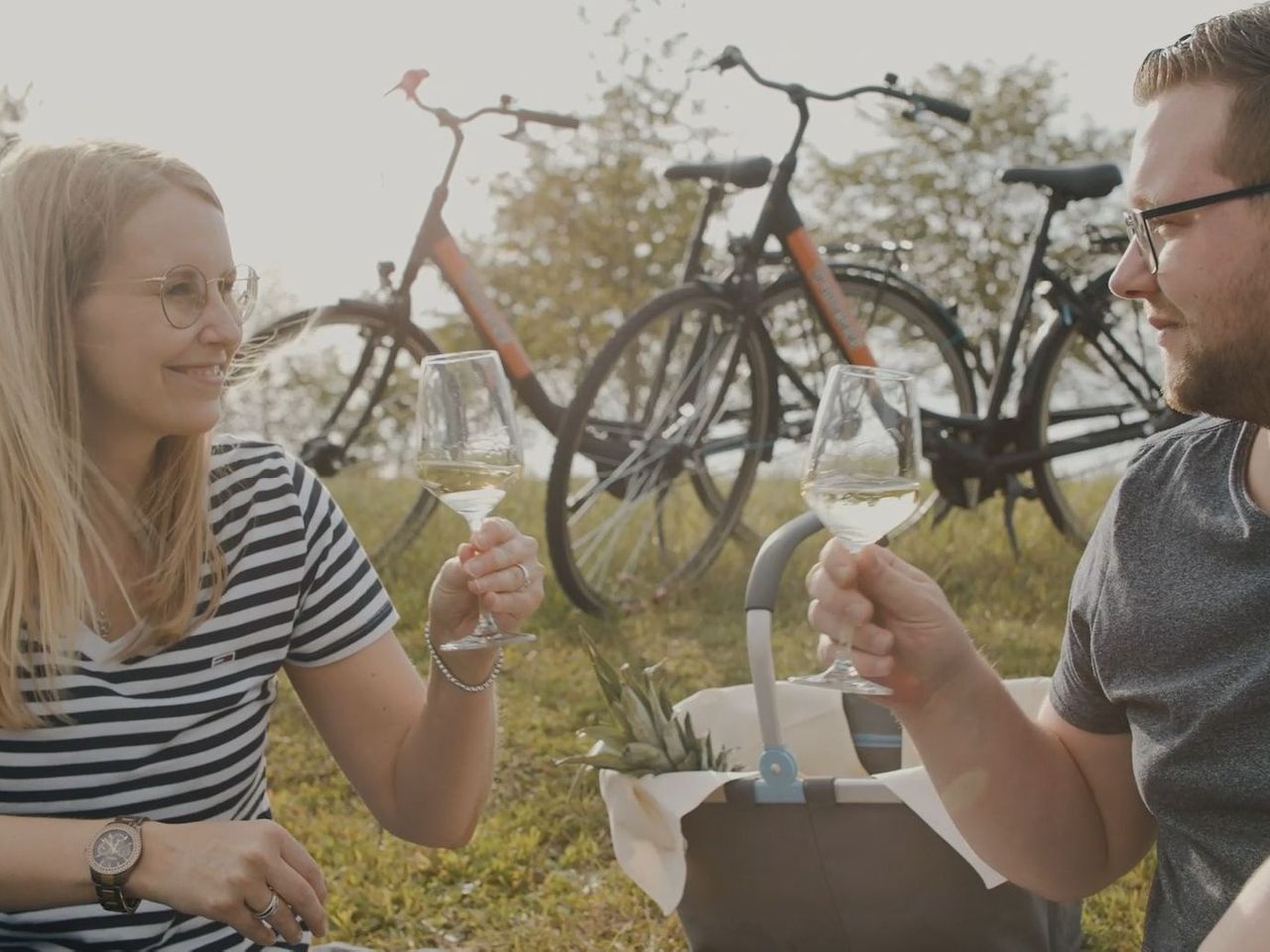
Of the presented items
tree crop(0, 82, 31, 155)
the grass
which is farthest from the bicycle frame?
tree crop(0, 82, 31, 155)

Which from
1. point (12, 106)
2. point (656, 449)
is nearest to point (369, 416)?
point (656, 449)

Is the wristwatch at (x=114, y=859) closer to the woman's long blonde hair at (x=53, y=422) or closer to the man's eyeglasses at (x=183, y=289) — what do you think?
the woman's long blonde hair at (x=53, y=422)

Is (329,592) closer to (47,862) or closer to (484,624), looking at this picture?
(484,624)

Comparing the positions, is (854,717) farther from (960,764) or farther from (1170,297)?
(1170,297)

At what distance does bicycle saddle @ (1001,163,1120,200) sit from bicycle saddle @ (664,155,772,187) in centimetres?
92

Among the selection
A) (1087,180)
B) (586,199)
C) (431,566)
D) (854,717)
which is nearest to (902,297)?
(1087,180)

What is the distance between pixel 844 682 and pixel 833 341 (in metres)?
4.07

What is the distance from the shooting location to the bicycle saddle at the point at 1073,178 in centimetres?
555

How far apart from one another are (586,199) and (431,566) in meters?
8.34

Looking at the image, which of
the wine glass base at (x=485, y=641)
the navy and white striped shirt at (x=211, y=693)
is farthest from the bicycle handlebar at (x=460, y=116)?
the wine glass base at (x=485, y=641)

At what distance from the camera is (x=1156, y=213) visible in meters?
1.82

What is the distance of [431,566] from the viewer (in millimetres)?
5922

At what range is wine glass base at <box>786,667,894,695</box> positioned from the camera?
1812mm

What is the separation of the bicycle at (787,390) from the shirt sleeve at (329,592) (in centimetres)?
271
